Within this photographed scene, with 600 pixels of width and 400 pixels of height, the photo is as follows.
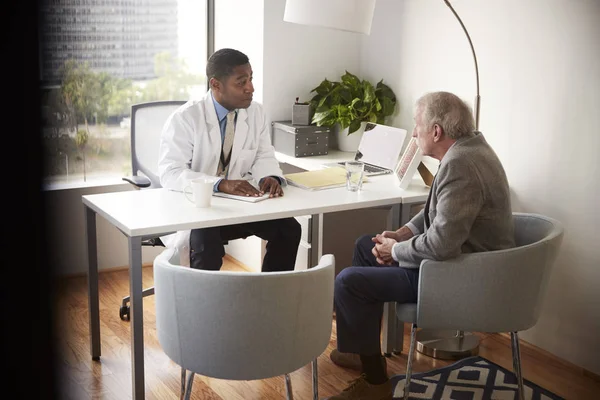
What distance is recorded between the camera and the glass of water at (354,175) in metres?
2.69

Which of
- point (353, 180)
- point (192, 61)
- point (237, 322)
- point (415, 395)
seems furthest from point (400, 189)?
point (192, 61)

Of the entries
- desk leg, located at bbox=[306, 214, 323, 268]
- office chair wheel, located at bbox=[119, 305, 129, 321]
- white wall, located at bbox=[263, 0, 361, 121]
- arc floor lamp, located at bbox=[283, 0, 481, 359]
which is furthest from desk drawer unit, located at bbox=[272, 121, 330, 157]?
office chair wheel, located at bbox=[119, 305, 129, 321]

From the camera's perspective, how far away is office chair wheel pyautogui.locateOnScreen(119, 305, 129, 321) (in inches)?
121

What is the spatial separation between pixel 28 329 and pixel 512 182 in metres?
2.47

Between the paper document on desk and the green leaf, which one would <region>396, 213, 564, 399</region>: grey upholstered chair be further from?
the green leaf

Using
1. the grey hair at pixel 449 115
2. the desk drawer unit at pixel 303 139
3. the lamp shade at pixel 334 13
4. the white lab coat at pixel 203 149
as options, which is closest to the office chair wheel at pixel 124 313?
the white lab coat at pixel 203 149

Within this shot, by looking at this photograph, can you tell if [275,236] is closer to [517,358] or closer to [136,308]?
[136,308]

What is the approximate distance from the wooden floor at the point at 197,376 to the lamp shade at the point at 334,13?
1317 mm

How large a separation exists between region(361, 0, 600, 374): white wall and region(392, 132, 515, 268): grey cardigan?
0.56 metres

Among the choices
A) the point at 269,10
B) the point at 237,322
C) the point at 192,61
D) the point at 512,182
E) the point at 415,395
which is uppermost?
the point at 269,10

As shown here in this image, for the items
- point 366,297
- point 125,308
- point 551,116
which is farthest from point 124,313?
point 551,116

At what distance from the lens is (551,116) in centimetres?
268

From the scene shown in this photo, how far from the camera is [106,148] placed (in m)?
3.59

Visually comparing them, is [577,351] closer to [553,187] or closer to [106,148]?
[553,187]
